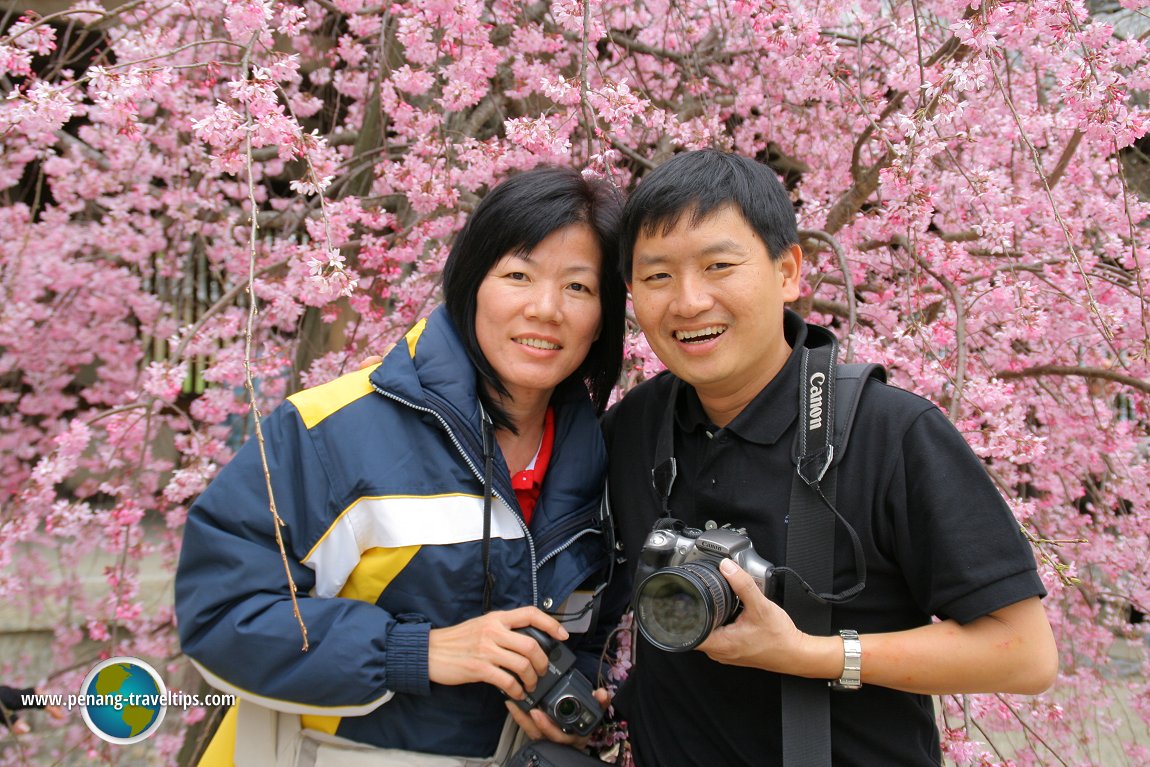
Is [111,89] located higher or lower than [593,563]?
higher

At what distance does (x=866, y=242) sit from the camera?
2842 mm

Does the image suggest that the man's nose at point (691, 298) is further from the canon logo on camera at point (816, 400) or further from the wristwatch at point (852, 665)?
the wristwatch at point (852, 665)

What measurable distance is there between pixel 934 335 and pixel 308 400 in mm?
1836

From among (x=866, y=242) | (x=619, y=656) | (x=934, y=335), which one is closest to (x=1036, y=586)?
(x=619, y=656)

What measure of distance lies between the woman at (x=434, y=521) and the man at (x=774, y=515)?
6.5 inches

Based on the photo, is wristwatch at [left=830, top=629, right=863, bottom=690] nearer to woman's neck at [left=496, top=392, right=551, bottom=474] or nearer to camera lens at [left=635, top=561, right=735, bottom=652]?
camera lens at [left=635, top=561, right=735, bottom=652]

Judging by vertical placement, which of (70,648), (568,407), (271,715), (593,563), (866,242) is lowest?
(70,648)

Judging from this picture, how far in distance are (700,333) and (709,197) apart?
224 mm

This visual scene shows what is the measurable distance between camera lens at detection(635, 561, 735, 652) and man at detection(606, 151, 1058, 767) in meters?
0.03

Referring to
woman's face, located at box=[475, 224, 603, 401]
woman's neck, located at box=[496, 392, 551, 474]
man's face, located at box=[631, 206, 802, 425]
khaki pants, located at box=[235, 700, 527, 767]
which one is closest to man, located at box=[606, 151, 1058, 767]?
man's face, located at box=[631, 206, 802, 425]

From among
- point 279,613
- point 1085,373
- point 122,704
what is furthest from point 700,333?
point 122,704

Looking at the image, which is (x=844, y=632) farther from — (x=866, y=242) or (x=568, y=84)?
(x=866, y=242)

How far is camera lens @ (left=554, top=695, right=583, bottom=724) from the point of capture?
132cm

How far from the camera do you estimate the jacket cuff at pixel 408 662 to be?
1.29 metres
